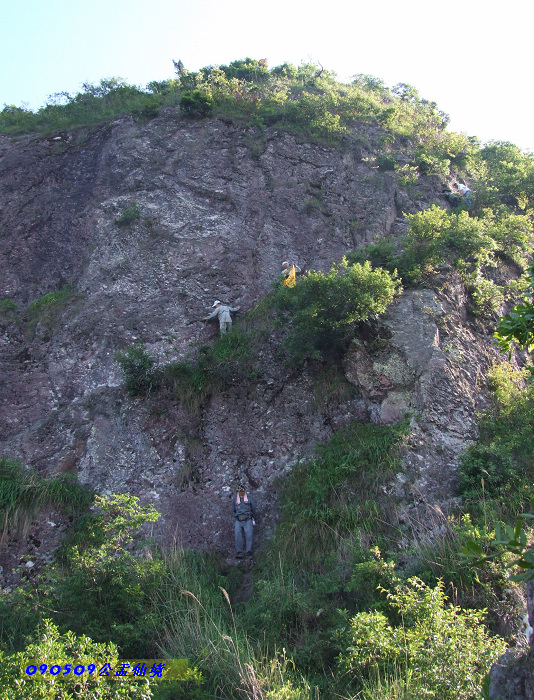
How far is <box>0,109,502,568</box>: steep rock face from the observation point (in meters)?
9.98

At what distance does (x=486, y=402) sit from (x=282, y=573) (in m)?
4.93

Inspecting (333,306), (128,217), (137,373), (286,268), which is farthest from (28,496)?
(128,217)

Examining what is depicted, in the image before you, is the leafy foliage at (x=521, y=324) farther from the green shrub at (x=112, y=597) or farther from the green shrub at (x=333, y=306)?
the green shrub at (x=333, y=306)

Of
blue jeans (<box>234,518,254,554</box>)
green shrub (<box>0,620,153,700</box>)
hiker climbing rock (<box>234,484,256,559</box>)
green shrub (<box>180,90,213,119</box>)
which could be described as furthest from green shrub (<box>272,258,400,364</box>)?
green shrub (<box>180,90,213,119</box>)

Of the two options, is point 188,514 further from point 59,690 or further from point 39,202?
point 39,202

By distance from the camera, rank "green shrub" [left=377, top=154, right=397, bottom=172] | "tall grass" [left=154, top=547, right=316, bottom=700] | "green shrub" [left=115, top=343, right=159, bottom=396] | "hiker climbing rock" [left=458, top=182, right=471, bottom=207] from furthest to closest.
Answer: "green shrub" [left=377, top=154, right=397, bottom=172]
"hiker climbing rock" [left=458, top=182, right=471, bottom=207]
"green shrub" [left=115, top=343, right=159, bottom=396]
"tall grass" [left=154, top=547, right=316, bottom=700]

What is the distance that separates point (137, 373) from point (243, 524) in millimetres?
4074

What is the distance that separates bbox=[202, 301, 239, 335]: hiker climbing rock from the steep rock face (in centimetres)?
40

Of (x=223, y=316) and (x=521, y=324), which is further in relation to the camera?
(x=223, y=316)

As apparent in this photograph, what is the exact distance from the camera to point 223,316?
12.5 m

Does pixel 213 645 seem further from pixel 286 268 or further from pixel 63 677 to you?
pixel 286 268

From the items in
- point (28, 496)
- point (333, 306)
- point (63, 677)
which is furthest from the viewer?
point (333, 306)

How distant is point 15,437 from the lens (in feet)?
36.0

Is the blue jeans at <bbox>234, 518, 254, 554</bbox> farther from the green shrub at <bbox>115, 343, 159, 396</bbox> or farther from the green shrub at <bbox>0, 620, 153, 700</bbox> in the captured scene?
the green shrub at <bbox>0, 620, 153, 700</bbox>
